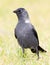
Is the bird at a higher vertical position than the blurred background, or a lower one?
higher

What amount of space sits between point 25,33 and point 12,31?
8.45 feet

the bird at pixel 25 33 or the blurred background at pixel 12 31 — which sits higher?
the bird at pixel 25 33

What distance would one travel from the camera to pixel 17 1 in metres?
18.4

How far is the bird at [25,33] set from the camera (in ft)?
30.1

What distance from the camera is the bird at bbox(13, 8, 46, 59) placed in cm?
918

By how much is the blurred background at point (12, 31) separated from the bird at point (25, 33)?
8.5 inches

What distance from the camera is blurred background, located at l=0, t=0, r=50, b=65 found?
9.09 m

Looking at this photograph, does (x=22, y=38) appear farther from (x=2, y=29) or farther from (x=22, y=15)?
(x=2, y=29)

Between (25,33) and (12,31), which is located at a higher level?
(25,33)

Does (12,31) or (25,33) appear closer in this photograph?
(25,33)

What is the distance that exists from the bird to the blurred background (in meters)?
0.22

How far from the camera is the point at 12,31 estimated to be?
11.7 m

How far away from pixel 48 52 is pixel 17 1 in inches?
353

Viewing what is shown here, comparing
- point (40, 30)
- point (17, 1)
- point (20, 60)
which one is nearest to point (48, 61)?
point (20, 60)
